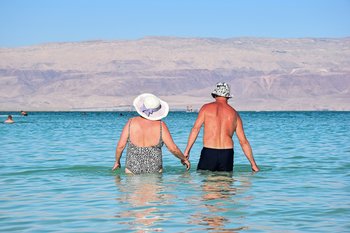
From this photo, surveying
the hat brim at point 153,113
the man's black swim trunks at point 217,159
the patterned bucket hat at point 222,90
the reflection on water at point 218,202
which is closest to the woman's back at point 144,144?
the hat brim at point 153,113

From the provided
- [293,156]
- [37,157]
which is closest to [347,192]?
[293,156]

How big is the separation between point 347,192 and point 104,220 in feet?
14.7

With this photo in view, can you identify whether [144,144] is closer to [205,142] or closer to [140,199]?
[205,142]

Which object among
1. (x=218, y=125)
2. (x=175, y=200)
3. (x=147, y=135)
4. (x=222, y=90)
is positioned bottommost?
(x=175, y=200)

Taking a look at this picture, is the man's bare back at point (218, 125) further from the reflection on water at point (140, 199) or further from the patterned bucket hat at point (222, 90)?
the reflection on water at point (140, 199)

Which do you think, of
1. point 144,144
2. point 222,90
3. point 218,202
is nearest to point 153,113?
point 144,144

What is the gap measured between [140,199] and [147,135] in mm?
1609

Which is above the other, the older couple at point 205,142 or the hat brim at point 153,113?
the hat brim at point 153,113

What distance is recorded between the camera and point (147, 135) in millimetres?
12586

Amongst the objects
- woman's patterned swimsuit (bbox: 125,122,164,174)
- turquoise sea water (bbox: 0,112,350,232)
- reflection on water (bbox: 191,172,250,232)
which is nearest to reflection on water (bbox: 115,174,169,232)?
turquoise sea water (bbox: 0,112,350,232)

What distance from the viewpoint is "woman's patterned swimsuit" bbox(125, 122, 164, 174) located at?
12680 mm

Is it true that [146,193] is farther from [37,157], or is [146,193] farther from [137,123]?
[37,157]

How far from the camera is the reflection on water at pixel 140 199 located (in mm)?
9383

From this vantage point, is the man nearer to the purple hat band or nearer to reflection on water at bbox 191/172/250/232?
reflection on water at bbox 191/172/250/232
